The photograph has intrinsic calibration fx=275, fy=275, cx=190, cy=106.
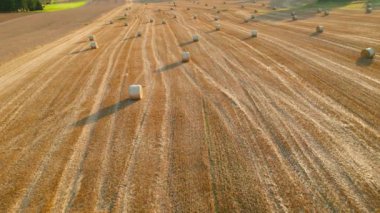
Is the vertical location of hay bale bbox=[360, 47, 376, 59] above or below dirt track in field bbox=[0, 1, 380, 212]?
above

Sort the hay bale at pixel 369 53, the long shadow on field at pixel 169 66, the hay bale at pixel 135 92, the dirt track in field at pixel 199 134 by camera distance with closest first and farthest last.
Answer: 1. the dirt track in field at pixel 199 134
2. the hay bale at pixel 135 92
3. the hay bale at pixel 369 53
4. the long shadow on field at pixel 169 66

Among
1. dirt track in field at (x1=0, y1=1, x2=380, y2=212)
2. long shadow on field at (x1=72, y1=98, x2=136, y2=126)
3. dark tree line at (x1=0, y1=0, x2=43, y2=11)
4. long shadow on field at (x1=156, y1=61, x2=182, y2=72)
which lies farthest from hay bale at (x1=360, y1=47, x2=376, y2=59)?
dark tree line at (x1=0, y1=0, x2=43, y2=11)

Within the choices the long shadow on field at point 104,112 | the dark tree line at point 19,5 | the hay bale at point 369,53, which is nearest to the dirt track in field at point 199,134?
the long shadow on field at point 104,112

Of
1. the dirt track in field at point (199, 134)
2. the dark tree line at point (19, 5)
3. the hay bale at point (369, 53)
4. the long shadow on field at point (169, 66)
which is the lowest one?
the dirt track in field at point (199, 134)

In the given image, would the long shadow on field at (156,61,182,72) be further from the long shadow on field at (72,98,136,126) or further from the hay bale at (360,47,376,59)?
the hay bale at (360,47,376,59)

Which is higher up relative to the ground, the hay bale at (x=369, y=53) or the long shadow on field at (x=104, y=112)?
the hay bale at (x=369, y=53)

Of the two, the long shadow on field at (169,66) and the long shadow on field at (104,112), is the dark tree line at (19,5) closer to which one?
the long shadow on field at (169,66)

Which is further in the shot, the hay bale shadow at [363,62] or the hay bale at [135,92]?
the hay bale shadow at [363,62]
